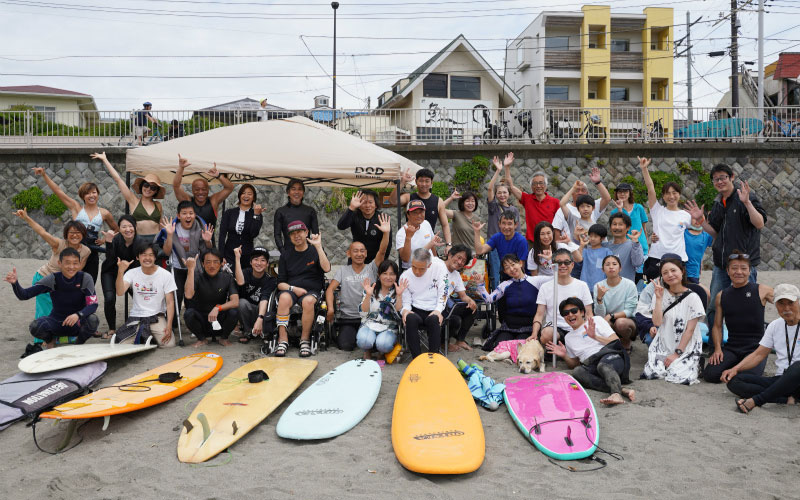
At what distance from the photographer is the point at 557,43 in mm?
29438

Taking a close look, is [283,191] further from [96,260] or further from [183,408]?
[183,408]

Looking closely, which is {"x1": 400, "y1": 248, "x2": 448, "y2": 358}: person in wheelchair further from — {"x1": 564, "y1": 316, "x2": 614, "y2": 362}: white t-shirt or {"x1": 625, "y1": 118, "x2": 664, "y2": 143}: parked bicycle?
{"x1": 625, "y1": 118, "x2": 664, "y2": 143}: parked bicycle

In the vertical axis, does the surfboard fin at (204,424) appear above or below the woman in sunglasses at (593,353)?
below

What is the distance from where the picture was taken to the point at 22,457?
138 inches

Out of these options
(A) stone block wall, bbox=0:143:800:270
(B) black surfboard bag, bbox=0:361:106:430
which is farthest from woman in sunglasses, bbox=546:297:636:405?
(A) stone block wall, bbox=0:143:800:270

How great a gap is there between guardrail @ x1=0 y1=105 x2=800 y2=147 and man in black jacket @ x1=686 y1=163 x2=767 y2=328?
29.2 feet

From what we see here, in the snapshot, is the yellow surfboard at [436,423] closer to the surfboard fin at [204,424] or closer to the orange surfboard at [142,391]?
the surfboard fin at [204,424]

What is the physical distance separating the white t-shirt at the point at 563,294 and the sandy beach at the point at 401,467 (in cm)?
117

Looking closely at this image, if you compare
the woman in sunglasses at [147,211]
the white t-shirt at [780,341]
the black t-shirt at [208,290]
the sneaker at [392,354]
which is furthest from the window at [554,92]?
the white t-shirt at [780,341]

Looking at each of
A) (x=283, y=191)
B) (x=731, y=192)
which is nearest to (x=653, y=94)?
(x=283, y=191)

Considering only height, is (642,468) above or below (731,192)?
below

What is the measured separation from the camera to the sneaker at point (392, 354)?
18.3 feet

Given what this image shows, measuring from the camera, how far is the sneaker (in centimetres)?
559

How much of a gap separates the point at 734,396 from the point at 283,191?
11.4 metres
